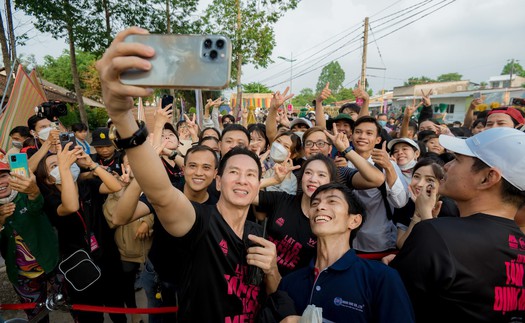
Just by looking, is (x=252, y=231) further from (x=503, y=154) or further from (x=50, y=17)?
(x=50, y=17)

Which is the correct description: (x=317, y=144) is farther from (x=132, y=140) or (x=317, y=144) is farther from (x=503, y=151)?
(x=132, y=140)

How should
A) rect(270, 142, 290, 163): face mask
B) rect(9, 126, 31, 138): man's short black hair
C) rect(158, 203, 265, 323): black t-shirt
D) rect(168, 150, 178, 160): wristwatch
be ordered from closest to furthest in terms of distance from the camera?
rect(158, 203, 265, 323): black t-shirt, rect(270, 142, 290, 163): face mask, rect(168, 150, 178, 160): wristwatch, rect(9, 126, 31, 138): man's short black hair

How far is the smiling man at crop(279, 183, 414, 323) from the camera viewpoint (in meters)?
1.46

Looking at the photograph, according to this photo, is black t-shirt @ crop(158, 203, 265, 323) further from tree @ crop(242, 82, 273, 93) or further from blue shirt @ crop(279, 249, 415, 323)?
tree @ crop(242, 82, 273, 93)

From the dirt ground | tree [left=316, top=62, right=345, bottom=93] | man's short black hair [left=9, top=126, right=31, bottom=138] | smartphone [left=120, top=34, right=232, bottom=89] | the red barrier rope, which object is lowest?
the dirt ground

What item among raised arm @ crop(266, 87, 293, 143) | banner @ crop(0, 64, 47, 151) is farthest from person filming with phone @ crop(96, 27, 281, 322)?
banner @ crop(0, 64, 47, 151)

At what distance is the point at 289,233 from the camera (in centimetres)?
233

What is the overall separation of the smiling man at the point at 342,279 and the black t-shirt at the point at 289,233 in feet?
1.20

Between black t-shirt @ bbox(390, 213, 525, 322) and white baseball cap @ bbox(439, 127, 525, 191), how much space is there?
25cm

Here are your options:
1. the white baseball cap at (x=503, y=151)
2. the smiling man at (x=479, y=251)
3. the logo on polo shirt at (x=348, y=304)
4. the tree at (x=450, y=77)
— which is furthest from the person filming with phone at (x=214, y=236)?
the tree at (x=450, y=77)

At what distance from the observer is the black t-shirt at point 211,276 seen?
1625 mm

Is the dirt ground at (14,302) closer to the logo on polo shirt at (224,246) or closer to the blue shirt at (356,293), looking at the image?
the logo on polo shirt at (224,246)

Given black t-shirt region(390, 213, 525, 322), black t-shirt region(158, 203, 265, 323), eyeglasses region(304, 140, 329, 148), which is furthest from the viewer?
eyeglasses region(304, 140, 329, 148)

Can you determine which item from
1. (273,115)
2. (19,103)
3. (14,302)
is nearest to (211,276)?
(273,115)
